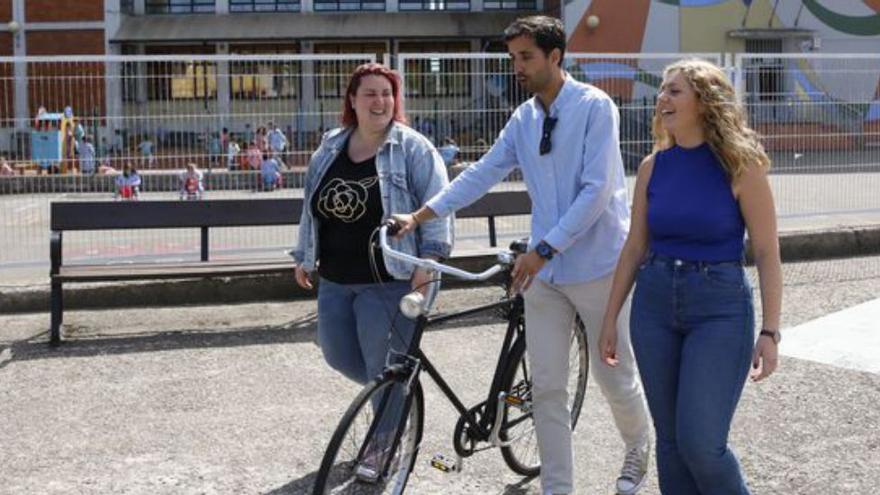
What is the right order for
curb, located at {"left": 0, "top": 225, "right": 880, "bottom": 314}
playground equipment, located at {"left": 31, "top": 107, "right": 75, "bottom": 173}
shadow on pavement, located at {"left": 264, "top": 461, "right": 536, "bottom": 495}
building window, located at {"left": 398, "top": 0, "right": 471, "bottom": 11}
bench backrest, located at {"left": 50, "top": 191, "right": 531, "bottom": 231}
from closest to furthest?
shadow on pavement, located at {"left": 264, "top": 461, "right": 536, "bottom": 495} → bench backrest, located at {"left": 50, "top": 191, "right": 531, "bottom": 231} → curb, located at {"left": 0, "top": 225, "right": 880, "bottom": 314} → playground equipment, located at {"left": 31, "top": 107, "right": 75, "bottom": 173} → building window, located at {"left": 398, "top": 0, "right": 471, "bottom": 11}

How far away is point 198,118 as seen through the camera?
10398mm

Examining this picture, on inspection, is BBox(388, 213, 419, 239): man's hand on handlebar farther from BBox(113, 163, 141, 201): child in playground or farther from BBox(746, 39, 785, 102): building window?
BBox(746, 39, 785, 102): building window

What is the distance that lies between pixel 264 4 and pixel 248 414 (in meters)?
36.1

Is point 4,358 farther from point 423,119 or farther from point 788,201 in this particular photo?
point 788,201

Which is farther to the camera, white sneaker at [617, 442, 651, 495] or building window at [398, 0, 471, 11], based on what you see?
building window at [398, 0, 471, 11]

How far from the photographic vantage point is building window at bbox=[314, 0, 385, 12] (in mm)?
40156

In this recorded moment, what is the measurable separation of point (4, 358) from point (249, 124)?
3799mm

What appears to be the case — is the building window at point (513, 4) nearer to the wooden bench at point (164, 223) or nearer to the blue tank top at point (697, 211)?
the wooden bench at point (164, 223)

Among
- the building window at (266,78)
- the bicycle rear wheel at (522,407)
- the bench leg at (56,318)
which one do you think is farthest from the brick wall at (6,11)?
the bicycle rear wheel at (522,407)

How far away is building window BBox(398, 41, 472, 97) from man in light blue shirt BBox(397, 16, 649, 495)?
5961 millimetres

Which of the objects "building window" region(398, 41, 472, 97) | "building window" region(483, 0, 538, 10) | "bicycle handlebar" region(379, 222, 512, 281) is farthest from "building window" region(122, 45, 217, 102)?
"building window" region(483, 0, 538, 10)

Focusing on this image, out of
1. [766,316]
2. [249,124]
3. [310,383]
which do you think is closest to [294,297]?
[249,124]

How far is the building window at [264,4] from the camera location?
4038cm

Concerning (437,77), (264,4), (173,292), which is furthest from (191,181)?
(264,4)
